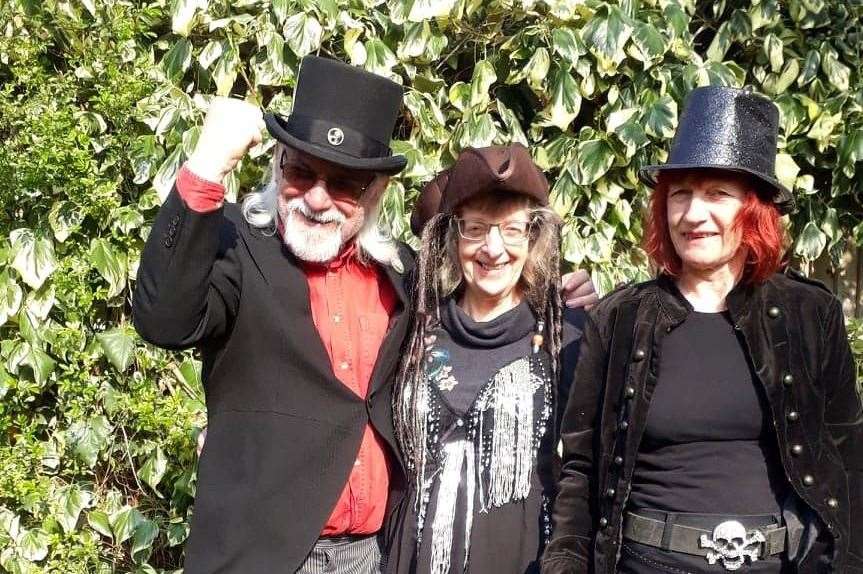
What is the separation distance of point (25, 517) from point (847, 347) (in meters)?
2.65

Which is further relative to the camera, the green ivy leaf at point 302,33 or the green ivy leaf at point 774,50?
the green ivy leaf at point 774,50

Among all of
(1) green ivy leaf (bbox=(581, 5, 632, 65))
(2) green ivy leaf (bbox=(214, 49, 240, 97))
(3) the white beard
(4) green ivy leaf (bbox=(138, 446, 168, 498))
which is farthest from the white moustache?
(4) green ivy leaf (bbox=(138, 446, 168, 498))

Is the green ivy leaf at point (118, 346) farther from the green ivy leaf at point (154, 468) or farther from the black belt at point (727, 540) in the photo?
the black belt at point (727, 540)

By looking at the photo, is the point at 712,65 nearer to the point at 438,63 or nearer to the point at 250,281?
the point at 438,63

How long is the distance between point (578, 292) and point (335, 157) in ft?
2.60

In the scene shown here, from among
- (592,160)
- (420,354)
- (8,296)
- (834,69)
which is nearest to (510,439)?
→ (420,354)

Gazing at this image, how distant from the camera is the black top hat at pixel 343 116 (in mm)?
2072

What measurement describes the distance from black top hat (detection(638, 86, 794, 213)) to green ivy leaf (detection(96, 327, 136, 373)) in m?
1.87

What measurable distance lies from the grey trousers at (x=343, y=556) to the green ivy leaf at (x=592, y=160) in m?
1.40

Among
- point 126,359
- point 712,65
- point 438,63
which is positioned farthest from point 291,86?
point 712,65

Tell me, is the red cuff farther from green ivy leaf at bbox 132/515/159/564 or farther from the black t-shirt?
green ivy leaf at bbox 132/515/159/564

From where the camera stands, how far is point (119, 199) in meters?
3.02

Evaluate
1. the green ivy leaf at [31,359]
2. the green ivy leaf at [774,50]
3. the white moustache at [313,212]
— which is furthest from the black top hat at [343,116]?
the green ivy leaf at [774,50]

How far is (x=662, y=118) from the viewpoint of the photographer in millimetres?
2961
